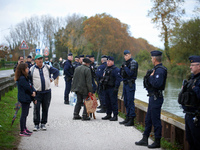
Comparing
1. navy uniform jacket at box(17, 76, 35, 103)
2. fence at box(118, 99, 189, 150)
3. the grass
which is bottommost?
the grass

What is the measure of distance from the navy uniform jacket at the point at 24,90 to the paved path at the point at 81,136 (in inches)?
36.8

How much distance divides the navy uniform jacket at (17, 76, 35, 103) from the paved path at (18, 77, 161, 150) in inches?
36.8

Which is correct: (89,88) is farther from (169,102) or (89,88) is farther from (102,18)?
(102,18)

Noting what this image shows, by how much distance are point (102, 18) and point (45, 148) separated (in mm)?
68302

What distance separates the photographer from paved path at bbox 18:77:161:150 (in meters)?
6.32

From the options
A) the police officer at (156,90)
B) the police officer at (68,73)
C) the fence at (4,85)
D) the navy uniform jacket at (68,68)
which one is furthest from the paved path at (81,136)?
the fence at (4,85)

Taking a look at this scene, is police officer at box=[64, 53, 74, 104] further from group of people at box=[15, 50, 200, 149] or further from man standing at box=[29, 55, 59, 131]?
man standing at box=[29, 55, 59, 131]

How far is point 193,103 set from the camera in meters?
4.80

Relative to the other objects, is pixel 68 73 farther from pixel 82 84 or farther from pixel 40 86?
pixel 40 86

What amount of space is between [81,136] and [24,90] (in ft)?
5.95

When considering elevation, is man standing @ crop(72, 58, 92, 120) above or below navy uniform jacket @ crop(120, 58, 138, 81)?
below

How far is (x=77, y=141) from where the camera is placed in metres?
6.74

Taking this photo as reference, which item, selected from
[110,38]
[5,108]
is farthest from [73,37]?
[5,108]

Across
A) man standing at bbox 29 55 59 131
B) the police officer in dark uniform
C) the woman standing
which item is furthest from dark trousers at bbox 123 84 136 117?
the police officer in dark uniform
